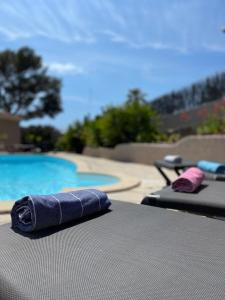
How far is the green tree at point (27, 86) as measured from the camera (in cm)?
3125

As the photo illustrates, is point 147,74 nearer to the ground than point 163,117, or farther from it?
farther from it

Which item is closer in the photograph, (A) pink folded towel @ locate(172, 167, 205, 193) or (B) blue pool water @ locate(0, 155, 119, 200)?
(A) pink folded towel @ locate(172, 167, 205, 193)

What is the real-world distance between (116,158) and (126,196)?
10337 mm

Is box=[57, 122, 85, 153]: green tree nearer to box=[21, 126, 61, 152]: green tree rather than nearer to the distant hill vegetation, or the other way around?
box=[21, 126, 61, 152]: green tree

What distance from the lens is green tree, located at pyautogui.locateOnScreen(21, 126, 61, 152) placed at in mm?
26614

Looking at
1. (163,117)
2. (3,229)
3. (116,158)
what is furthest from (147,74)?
(3,229)

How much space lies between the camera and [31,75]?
3203 centimetres

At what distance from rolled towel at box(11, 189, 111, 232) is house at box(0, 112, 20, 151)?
19551mm

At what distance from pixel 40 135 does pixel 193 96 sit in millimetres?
12716

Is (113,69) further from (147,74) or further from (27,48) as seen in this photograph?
(27,48)

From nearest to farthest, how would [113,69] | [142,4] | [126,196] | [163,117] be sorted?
[126,196]
[142,4]
[113,69]
[163,117]

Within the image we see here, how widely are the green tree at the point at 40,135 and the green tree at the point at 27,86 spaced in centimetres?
381

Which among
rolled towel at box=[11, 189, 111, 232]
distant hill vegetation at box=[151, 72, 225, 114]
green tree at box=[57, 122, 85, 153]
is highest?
distant hill vegetation at box=[151, 72, 225, 114]

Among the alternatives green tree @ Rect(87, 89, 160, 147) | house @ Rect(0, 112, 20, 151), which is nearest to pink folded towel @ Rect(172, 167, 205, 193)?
green tree @ Rect(87, 89, 160, 147)
